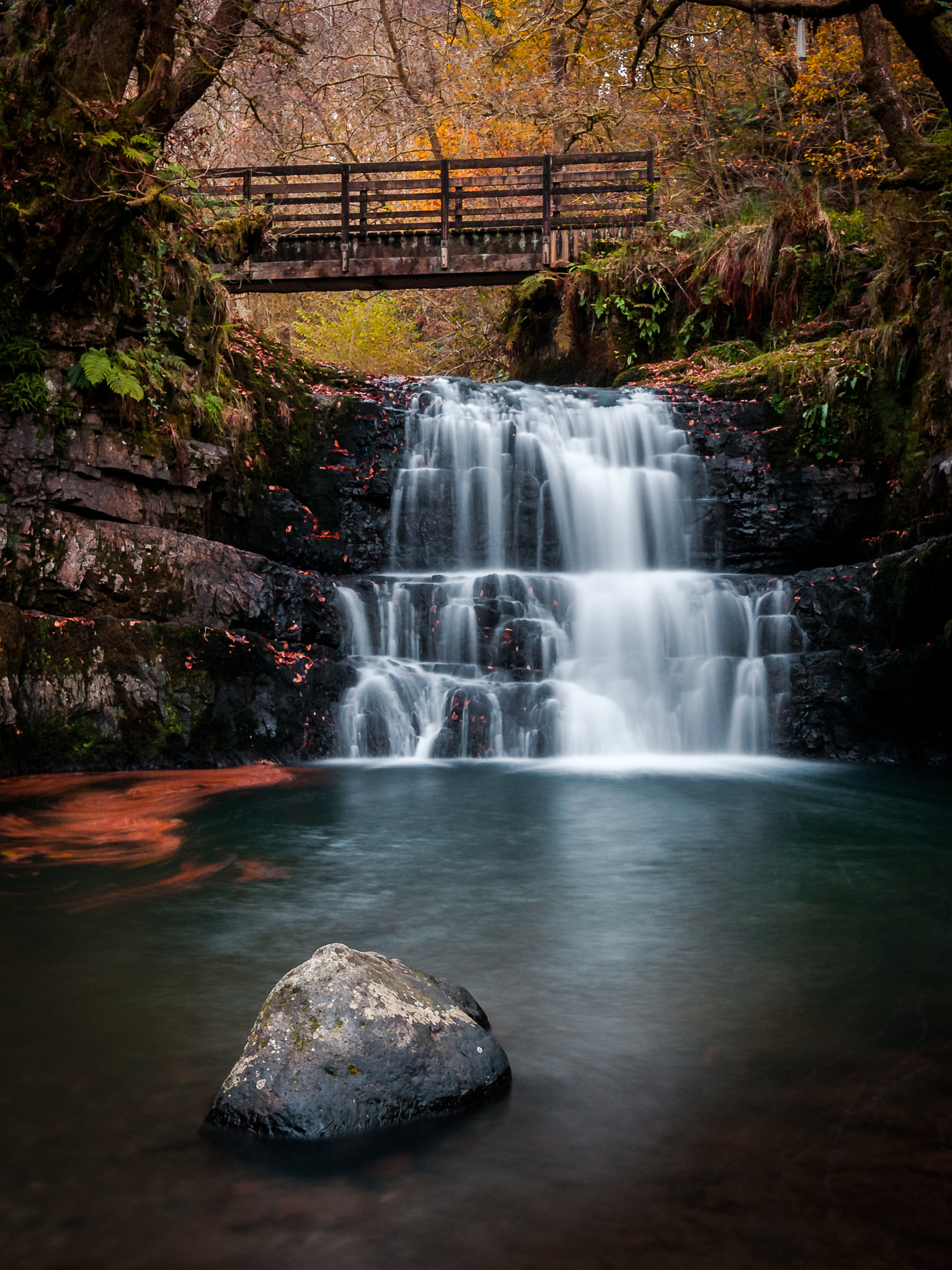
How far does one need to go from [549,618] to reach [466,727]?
1.57 m

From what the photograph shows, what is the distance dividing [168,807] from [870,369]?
30.9 feet

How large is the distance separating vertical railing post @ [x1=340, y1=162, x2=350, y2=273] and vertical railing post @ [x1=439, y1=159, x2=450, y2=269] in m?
1.60

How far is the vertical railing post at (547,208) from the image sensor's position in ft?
59.5

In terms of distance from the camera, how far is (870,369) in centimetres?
1211

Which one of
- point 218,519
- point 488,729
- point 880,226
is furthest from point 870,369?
point 218,519

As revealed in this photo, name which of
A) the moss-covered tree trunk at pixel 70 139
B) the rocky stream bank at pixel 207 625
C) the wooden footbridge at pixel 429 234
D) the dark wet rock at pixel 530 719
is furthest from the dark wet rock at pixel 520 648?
the wooden footbridge at pixel 429 234

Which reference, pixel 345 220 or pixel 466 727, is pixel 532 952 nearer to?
pixel 466 727

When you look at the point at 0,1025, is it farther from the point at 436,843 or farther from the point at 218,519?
the point at 218,519

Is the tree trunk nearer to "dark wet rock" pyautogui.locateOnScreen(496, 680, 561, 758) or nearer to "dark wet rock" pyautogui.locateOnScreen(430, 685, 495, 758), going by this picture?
"dark wet rock" pyautogui.locateOnScreen(496, 680, 561, 758)

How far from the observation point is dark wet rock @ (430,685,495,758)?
9.52 m

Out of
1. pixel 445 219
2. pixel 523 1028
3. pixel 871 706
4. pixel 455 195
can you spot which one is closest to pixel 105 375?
pixel 523 1028

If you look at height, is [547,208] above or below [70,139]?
above

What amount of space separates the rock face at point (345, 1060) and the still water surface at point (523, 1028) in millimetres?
94

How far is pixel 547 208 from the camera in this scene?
1858cm
